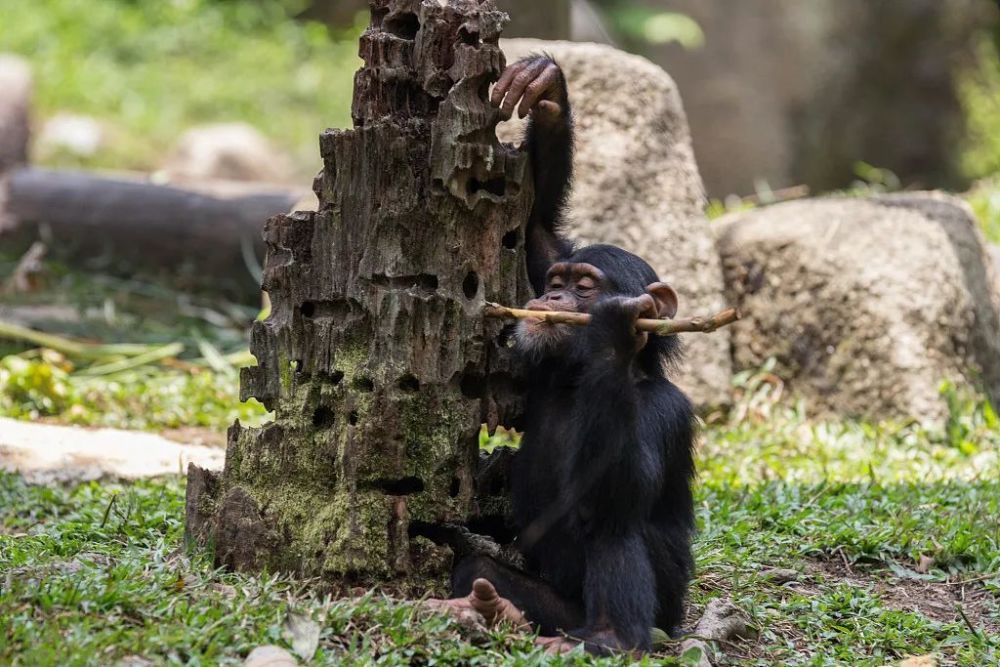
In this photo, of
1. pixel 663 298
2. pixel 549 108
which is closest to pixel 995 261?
pixel 663 298

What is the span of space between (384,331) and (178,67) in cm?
1523

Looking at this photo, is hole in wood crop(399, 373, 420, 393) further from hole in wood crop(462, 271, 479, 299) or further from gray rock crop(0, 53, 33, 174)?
gray rock crop(0, 53, 33, 174)

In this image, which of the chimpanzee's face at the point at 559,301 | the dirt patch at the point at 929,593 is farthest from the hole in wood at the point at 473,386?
the dirt patch at the point at 929,593

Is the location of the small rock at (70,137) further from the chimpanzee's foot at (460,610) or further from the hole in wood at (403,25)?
the chimpanzee's foot at (460,610)

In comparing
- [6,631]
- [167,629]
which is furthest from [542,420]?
[6,631]

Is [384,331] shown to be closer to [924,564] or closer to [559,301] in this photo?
[559,301]

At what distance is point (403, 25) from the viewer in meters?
4.48

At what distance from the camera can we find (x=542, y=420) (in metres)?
4.47

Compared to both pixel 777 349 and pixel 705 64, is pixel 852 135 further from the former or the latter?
pixel 777 349

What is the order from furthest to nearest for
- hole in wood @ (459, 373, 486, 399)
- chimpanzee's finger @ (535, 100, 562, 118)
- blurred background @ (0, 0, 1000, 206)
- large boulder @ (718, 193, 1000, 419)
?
blurred background @ (0, 0, 1000, 206) → large boulder @ (718, 193, 1000, 419) → chimpanzee's finger @ (535, 100, 562, 118) → hole in wood @ (459, 373, 486, 399)

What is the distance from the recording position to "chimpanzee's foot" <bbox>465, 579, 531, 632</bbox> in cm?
401

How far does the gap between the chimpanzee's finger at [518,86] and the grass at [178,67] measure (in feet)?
40.4

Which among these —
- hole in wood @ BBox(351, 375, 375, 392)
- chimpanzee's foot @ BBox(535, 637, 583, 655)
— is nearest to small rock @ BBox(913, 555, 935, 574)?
chimpanzee's foot @ BBox(535, 637, 583, 655)

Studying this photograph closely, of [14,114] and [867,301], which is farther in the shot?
[14,114]
